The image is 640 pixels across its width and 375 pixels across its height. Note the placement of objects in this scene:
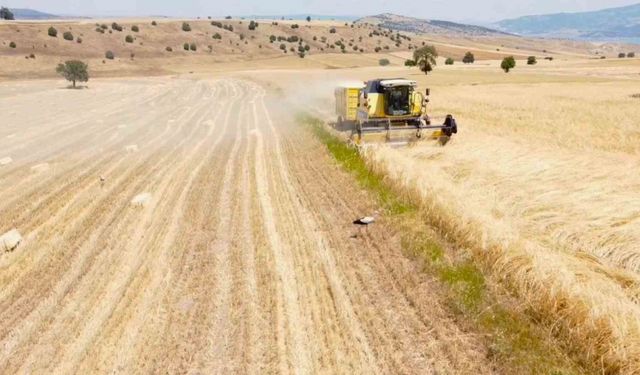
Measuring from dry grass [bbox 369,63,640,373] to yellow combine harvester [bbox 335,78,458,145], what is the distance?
1.26m

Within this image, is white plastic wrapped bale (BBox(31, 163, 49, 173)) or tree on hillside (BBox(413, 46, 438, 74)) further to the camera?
tree on hillside (BBox(413, 46, 438, 74))

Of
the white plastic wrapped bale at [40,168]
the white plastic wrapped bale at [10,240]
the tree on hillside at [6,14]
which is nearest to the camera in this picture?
the white plastic wrapped bale at [10,240]

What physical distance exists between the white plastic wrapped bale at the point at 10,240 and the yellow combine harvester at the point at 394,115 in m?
12.2

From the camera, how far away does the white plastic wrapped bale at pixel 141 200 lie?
1226 cm

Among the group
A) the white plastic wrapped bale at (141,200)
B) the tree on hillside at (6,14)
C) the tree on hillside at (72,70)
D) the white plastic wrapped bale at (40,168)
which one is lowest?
the white plastic wrapped bale at (141,200)

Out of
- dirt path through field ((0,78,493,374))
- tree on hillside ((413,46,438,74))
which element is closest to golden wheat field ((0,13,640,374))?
dirt path through field ((0,78,493,374))

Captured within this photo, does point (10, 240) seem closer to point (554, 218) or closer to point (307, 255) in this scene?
point (307, 255)

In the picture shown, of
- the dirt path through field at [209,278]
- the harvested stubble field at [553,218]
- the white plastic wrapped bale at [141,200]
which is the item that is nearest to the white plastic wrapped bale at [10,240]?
the dirt path through field at [209,278]

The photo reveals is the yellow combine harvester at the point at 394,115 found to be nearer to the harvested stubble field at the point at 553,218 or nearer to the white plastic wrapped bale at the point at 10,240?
the harvested stubble field at the point at 553,218

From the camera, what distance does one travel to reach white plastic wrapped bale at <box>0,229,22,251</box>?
973 centimetres

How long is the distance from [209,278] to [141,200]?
497 centimetres

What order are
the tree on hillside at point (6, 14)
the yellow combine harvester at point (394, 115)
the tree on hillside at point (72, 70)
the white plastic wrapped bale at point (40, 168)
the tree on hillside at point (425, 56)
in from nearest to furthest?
the white plastic wrapped bale at point (40, 168) < the yellow combine harvester at point (394, 115) < the tree on hillside at point (72, 70) < the tree on hillside at point (425, 56) < the tree on hillside at point (6, 14)

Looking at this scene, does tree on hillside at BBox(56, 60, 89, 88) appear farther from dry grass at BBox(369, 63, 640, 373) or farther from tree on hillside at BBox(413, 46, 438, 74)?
dry grass at BBox(369, 63, 640, 373)

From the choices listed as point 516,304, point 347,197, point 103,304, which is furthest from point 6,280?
point 516,304
